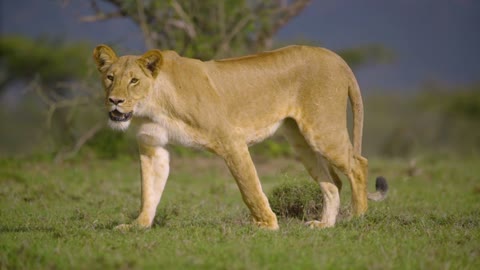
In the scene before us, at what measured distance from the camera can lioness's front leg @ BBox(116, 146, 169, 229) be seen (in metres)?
5.52

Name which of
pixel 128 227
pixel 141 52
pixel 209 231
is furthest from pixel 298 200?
pixel 141 52

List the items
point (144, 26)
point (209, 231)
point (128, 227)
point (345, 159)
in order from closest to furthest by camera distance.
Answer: point (209, 231)
point (128, 227)
point (345, 159)
point (144, 26)

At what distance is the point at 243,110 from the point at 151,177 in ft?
2.44

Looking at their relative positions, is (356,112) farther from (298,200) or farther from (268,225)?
(268,225)

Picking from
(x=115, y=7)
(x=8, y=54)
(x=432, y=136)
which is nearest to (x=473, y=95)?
(x=432, y=136)

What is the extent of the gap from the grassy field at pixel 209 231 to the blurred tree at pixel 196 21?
2441 mm

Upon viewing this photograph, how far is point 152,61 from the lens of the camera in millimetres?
5395

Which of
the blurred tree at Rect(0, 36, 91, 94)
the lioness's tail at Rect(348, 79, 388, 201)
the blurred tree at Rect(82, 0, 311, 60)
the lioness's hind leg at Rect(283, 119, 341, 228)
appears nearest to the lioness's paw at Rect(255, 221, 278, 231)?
the lioness's hind leg at Rect(283, 119, 341, 228)

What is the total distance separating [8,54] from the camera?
70.3ft

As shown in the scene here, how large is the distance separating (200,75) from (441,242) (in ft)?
6.01

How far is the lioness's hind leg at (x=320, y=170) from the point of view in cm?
583

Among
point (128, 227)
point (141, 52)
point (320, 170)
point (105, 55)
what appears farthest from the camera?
point (141, 52)

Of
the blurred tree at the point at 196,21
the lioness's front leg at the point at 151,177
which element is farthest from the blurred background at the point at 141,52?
the lioness's front leg at the point at 151,177

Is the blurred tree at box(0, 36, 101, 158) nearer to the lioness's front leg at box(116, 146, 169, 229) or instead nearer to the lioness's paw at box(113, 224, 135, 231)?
the lioness's front leg at box(116, 146, 169, 229)
